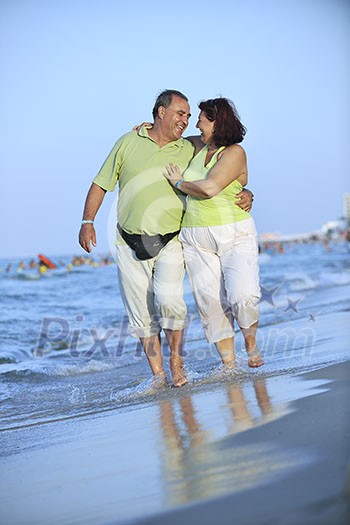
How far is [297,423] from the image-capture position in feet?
10.00

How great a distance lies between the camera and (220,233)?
4.80 metres

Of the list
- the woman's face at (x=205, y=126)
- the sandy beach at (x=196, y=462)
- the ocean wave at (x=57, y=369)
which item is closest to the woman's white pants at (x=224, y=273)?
the woman's face at (x=205, y=126)

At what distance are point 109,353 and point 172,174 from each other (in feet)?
11.7

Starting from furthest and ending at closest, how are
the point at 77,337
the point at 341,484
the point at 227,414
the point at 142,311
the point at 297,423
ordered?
the point at 77,337
the point at 142,311
the point at 227,414
the point at 297,423
the point at 341,484

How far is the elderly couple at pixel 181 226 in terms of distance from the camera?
4.75 meters

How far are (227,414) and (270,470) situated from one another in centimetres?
104

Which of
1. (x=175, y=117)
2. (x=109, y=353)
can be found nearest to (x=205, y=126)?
(x=175, y=117)

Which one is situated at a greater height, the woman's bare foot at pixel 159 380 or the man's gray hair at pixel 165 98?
the man's gray hair at pixel 165 98

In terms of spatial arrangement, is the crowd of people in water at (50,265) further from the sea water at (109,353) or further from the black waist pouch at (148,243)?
the black waist pouch at (148,243)

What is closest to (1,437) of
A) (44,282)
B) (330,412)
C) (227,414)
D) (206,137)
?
(227,414)

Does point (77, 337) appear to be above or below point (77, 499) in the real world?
below

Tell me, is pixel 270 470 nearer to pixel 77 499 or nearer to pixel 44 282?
pixel 77 499

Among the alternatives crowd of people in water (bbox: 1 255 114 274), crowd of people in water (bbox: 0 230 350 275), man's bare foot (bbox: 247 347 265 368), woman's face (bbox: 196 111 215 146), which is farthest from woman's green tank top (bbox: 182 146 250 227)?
crowd of people in water (bbox: 1 255 114 274)

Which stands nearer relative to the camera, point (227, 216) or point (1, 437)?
point (1, 437)
